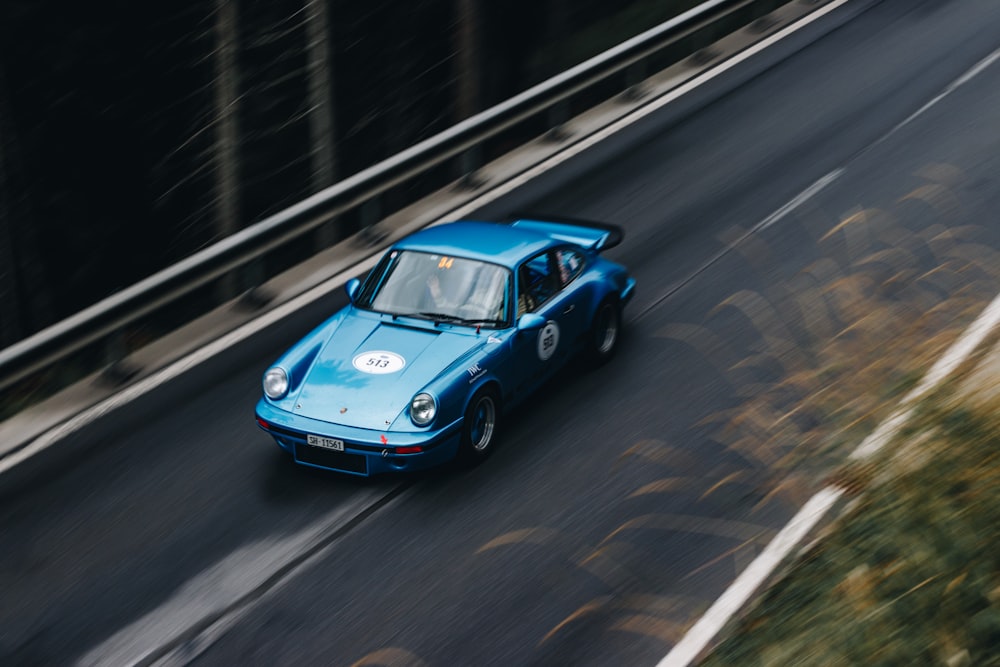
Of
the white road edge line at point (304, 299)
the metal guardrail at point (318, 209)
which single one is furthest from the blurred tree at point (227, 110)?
the white road edge line at point (304, 299)

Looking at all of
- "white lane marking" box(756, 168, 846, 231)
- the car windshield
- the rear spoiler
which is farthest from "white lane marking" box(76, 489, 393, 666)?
"white lane marking" box(756, 168, 846, 231)

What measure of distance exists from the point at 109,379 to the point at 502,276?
143 inches

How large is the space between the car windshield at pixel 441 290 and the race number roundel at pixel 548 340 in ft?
1.33

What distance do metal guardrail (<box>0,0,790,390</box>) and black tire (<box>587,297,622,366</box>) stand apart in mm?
3633

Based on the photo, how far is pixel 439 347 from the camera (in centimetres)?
938

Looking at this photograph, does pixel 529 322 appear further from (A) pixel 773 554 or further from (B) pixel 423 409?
(A) pixel 773 554

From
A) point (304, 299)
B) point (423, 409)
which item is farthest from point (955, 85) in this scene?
point (423, 409)

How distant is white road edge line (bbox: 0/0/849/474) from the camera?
10.1 metres

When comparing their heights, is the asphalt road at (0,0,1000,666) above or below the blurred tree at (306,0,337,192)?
below

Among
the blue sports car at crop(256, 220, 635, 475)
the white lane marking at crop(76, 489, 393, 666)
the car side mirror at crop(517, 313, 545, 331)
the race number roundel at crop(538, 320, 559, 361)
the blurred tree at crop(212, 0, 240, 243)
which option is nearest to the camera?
the white lane marking at crop(76, 489, 393, 666)

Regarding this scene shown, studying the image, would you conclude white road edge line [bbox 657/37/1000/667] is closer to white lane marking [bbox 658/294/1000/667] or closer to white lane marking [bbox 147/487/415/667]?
white lane marking [bbox 658/294/1000/667]

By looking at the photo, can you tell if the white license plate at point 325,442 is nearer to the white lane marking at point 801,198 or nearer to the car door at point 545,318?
the car door at point 545,318

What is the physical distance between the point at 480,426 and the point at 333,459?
117 cm

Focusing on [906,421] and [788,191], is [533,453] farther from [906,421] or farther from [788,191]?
[788,191]
